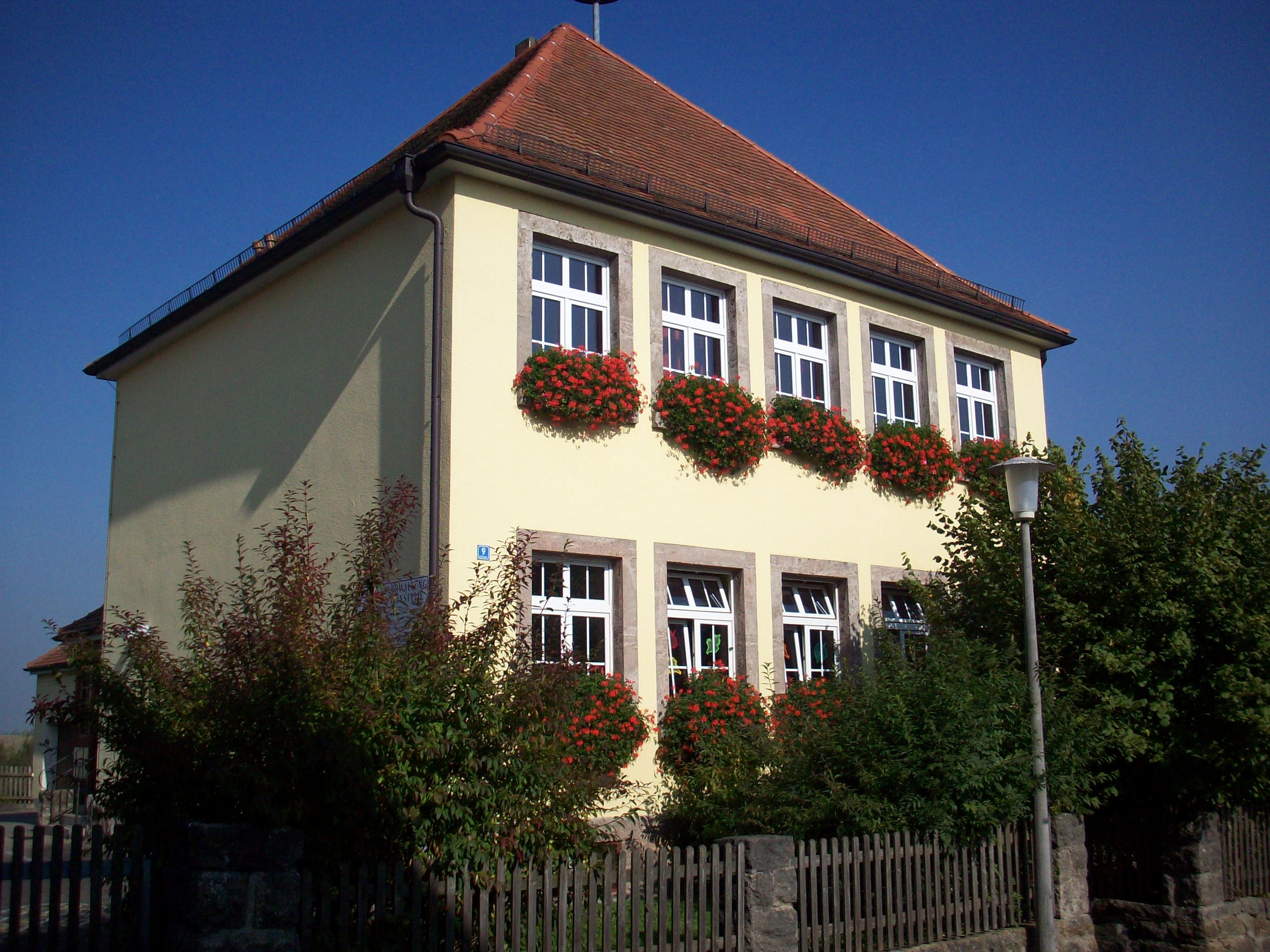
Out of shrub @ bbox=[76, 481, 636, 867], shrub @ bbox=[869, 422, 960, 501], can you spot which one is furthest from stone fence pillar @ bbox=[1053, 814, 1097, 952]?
shrub @ bbox=[869, 422, 960, 501]

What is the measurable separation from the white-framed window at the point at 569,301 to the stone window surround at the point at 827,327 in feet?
6.57

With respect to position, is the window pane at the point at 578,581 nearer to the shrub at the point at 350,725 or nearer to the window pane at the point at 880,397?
the shrub at the point at 350,725

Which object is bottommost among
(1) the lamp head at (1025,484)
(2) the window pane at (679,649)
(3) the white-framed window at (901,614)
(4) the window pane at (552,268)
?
(2) the window pane at (679,649)

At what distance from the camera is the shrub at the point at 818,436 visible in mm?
12383

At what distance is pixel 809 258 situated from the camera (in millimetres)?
12914

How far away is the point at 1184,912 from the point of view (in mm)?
10172

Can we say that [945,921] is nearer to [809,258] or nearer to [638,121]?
[809,258]

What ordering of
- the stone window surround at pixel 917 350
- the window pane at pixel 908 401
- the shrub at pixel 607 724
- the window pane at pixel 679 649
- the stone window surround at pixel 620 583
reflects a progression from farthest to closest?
the window pane at pixel 908 401, the stone window surround at pixel 917 350, the window pane at pixel 679 649, the stone window surround at pixel 620 583, the shrub at pixel 607 724

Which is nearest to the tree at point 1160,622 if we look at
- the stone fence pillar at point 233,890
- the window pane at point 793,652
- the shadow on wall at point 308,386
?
the window pane at point 793,652

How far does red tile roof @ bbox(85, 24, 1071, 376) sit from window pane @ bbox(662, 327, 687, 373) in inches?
47.8

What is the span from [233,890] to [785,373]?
8.84m

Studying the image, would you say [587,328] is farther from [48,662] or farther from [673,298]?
[48,662]

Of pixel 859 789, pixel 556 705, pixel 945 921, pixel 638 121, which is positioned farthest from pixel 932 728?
pixel 638 121

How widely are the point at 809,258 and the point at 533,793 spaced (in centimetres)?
776
